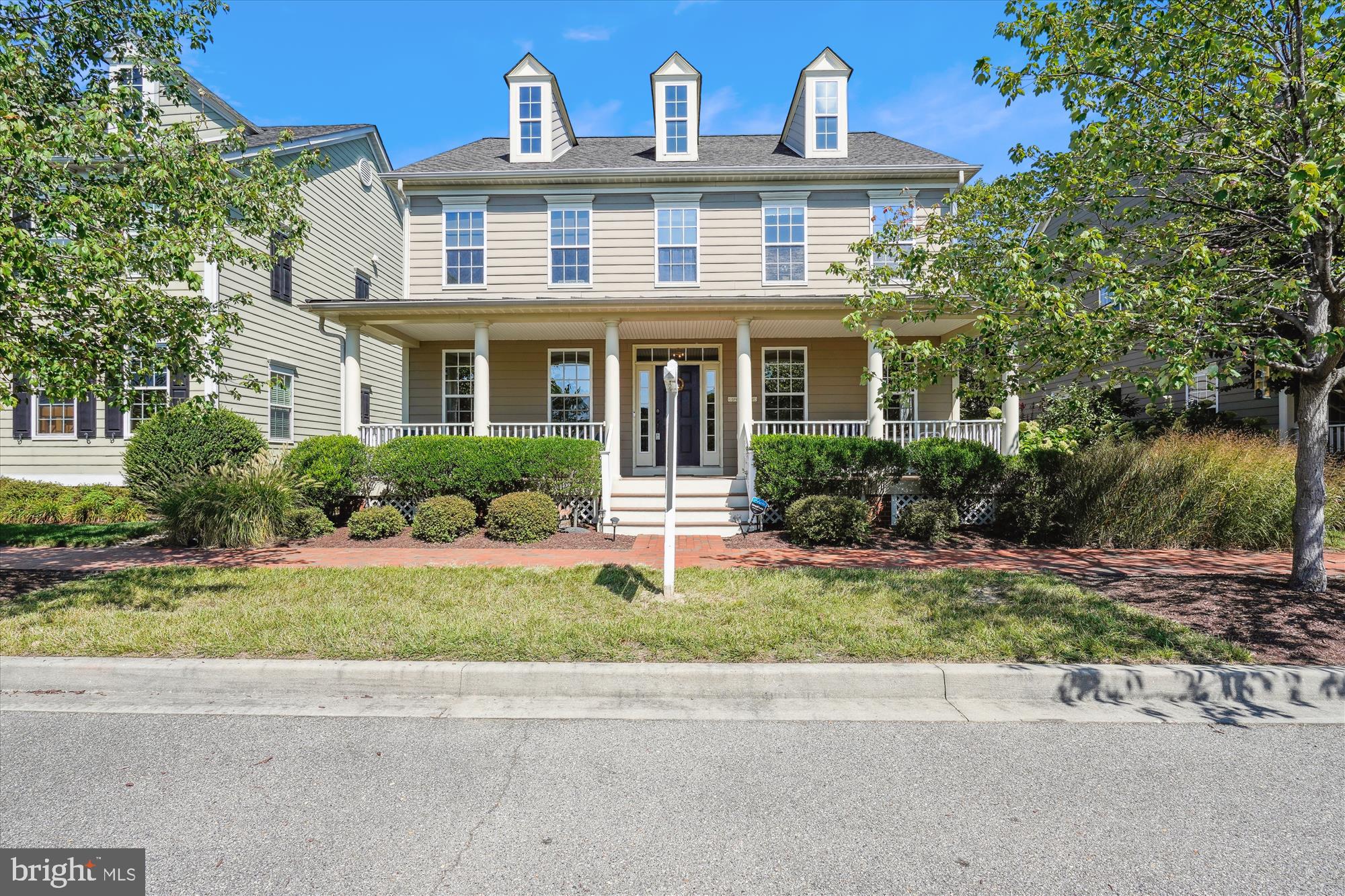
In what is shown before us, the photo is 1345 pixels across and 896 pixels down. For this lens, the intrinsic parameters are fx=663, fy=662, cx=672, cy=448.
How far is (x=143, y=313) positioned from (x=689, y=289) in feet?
31.4

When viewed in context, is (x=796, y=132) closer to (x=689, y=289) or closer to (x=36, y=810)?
(x=689, y=289)

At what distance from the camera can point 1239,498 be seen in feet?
28.6

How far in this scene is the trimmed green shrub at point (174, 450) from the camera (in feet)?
34.7

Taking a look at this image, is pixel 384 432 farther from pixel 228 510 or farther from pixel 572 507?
pixel 572 507

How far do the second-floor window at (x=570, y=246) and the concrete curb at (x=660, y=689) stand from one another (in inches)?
420

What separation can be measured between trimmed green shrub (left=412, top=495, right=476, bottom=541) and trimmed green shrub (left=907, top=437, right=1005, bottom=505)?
6969mm

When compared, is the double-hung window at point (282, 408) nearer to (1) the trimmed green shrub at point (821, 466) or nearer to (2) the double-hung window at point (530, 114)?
(2) the double-hung window at point (530, 114)

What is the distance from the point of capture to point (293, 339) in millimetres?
15008

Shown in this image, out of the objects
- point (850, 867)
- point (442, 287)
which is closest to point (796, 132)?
point (442, 287)

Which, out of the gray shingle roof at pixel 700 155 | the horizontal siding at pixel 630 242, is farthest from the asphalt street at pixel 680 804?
the gray shingle roof at pixel 700 155

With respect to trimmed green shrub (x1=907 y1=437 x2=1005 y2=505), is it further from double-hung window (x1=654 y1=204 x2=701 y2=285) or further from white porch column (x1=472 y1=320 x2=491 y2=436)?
white porch column (x1=472 y1=320 x2=491 y2=436)

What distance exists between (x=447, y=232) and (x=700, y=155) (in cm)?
577

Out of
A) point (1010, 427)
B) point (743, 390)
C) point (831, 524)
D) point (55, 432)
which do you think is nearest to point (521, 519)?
point (831, 524)

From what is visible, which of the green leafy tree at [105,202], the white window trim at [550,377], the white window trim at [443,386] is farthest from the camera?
the white window trim at [443,386]
